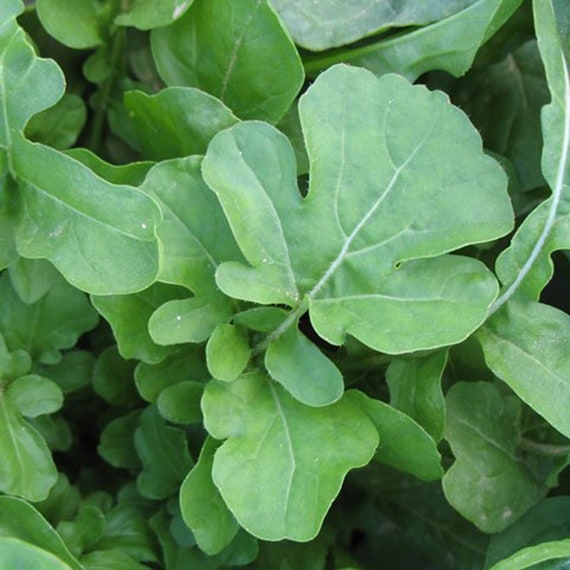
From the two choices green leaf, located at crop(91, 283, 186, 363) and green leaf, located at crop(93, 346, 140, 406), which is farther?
green leaf, located at crop(93, 346, 140, 406)

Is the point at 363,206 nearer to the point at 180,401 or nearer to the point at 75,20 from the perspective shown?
the point at 180,401

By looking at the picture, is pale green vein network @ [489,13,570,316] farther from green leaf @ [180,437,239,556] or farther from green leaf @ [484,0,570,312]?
green leaf @ [180,437,239,556]

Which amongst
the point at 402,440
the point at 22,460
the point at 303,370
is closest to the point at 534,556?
the point at 402,440

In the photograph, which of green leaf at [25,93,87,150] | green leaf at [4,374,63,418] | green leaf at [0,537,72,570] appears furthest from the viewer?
green leaf at [25,93,87,150]

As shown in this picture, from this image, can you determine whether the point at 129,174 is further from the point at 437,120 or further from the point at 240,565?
the point at 240,565

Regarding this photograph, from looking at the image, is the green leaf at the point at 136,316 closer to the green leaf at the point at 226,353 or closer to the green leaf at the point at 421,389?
the green leaf at the point at 226,353

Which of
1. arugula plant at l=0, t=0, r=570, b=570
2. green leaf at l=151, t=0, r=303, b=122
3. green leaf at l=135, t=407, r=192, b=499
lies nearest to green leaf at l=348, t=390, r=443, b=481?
arugula plant at l=0, t=0, r=570, b=570
